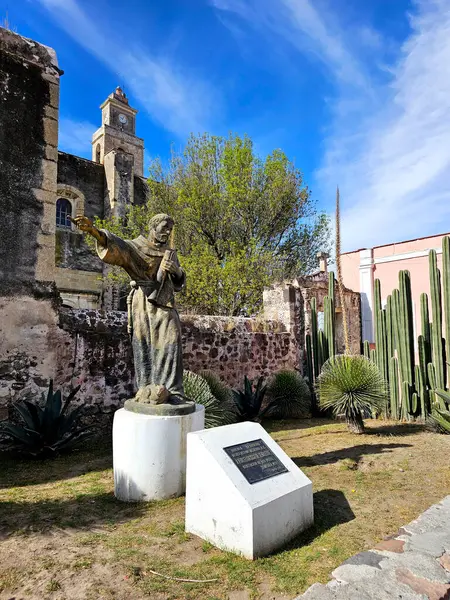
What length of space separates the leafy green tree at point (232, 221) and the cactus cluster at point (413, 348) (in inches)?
177

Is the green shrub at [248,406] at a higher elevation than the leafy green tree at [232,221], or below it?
below

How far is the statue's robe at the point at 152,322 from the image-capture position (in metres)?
4.04

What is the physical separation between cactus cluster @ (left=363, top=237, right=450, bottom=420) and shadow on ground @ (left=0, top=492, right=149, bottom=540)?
16.4 feet

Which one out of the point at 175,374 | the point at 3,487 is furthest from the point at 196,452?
the point at 3,487

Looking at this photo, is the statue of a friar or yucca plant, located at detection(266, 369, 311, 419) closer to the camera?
the statue of a friar

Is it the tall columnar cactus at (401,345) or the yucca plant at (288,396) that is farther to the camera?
the yucca plant at (288,396)

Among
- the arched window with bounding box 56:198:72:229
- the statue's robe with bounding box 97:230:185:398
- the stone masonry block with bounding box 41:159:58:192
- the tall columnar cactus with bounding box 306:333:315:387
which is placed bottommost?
the tall columnar cactus with bounding box 306:333:315:387

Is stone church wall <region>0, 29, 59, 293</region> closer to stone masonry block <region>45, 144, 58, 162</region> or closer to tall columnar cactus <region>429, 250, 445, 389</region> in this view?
stone masonry block <region>45, 144, 58, 162</region>

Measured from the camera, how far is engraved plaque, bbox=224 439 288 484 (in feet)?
9.68

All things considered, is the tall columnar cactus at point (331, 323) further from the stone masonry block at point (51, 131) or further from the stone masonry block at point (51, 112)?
the stone masonry block at point (51, 112)

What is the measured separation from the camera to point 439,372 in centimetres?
672

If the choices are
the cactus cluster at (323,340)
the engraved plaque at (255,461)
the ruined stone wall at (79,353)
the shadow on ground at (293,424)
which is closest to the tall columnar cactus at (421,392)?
the shadow on ground at (293,424)

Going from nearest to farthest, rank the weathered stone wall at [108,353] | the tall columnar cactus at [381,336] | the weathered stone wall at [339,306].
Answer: the weathered stone wall at [108,353] → the tall columnar cactus at [381,336] → the weathered stone wall at [339,306]

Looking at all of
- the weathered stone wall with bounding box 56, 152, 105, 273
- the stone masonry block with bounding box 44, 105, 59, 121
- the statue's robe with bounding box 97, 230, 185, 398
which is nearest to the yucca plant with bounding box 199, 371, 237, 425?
the statue's robe with bounding box 97, 230, 185, 398
